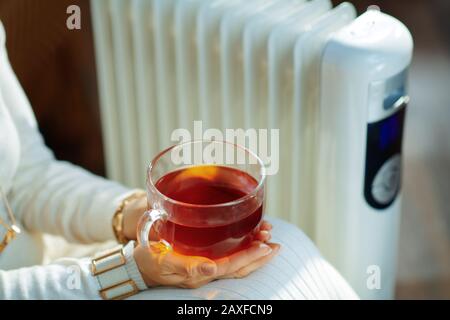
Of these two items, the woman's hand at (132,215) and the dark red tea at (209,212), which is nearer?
the dark red tea at (209,212)

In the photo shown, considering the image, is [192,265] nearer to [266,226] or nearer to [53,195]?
[266,226]

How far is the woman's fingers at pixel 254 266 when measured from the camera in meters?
0.96

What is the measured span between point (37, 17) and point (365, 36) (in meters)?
0.84

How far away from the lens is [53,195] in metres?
1.18

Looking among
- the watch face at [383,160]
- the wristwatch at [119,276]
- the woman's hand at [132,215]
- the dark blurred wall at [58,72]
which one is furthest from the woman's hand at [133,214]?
the dark blurred wall at [58,72]

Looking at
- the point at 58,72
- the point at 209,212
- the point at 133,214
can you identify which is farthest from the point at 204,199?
the point at 58,72

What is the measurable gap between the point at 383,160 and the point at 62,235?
50 cm

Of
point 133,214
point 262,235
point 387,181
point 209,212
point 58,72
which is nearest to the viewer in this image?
point 209,212

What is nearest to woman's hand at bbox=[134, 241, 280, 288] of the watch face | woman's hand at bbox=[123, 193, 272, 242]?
woman's hand at bbox=[123, 193, 272, 242]

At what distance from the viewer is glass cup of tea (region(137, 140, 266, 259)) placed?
87 cm

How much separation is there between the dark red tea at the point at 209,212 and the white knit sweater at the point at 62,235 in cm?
8

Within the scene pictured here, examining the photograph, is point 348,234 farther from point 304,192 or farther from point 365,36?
point 365,36

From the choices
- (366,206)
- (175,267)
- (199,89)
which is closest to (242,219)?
(175,267)

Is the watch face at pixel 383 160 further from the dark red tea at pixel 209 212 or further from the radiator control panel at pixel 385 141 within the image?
the dark red tea at pixel 209 212
